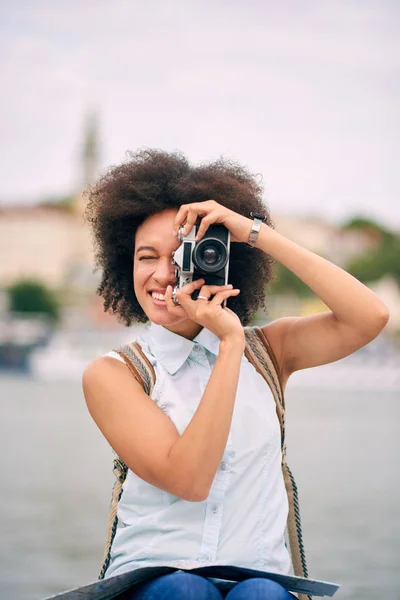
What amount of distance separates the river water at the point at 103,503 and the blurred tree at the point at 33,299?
37.3m

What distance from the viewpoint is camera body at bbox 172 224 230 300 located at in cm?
151

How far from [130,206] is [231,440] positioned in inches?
19.3

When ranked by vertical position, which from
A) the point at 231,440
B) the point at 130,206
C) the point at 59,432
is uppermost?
the point at 130,206

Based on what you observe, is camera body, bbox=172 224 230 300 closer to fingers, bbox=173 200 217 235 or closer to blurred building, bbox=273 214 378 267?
fingers, bbox=173 200 217 235

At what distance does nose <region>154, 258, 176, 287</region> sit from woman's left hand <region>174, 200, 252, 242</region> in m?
0.07

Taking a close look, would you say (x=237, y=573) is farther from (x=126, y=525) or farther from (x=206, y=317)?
(x=206, y=317)

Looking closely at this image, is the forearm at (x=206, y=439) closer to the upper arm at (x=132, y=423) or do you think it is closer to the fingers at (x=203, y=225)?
the upper arm at (x=132, y=423)

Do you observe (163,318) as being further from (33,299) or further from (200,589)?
(33,299)

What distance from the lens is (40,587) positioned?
11.3 ft

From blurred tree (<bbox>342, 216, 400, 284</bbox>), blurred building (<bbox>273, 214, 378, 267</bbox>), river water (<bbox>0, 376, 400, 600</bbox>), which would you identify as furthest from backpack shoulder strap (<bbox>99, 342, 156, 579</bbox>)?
blurred building (<bbox>273, 214, 378, 267</bbox>)

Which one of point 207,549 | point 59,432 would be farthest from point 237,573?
point 59,432

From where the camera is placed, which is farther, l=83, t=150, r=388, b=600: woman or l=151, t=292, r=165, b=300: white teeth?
l=151, t=292, r=165, b=300: white teeth

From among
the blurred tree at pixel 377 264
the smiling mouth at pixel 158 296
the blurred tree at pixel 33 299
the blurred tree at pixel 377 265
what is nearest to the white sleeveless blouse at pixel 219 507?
the smiling mouth at pixel 158 296

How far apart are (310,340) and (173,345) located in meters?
0.25
